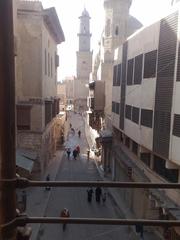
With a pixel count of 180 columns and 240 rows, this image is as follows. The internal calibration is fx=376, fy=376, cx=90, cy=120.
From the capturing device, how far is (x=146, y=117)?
630 inches

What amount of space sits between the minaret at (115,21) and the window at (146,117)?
25.9 meters

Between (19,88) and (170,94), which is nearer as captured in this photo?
(170,94)

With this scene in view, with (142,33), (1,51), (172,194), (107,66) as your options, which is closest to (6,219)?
(1,51)

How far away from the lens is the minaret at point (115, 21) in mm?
40188

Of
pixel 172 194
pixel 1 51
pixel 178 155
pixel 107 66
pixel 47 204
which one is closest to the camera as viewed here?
pixel 1 51

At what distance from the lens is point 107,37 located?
138ft

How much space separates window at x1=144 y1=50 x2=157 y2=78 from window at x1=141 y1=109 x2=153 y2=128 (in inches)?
58.8

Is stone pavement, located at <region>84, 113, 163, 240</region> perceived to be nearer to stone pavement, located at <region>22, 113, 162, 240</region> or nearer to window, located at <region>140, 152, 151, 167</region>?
stone pavement, located at <region>22, 113, 162, 240</region>

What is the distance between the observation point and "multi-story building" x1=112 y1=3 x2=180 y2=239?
12727mm

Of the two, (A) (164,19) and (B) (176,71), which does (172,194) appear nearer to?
(B) (176,71)

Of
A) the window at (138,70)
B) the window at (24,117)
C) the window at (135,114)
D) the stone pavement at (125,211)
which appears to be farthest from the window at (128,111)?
the window at (24,117)

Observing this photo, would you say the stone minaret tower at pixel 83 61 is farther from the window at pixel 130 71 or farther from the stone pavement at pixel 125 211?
the window at pixel 130 71

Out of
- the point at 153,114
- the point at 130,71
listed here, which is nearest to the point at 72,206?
the point at 153,114

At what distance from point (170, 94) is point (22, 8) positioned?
11308mm
